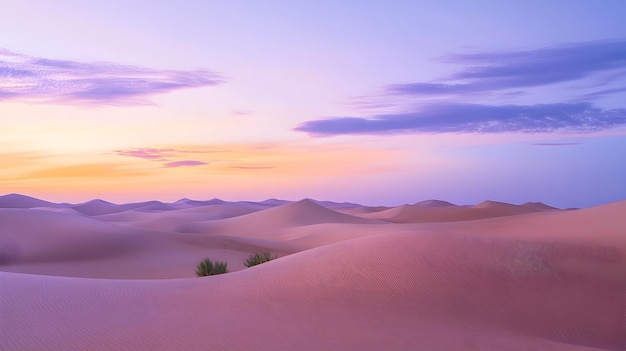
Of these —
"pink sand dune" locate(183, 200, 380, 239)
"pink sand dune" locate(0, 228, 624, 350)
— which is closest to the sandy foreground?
"pink sand dune" locate(0, 228, 624, 350)

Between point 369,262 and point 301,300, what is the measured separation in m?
2.30

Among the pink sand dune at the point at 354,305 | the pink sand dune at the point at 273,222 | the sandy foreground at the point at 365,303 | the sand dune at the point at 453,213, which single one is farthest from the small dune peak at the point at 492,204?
→ the pink sand dune at the point at 354,305

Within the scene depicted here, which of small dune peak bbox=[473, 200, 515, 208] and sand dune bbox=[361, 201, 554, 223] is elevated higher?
small dune peak bbox=[473, 200, 515, 208]

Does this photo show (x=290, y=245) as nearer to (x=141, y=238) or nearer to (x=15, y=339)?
(x=141, y=238)

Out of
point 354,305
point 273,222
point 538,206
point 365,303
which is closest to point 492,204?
point 538,206

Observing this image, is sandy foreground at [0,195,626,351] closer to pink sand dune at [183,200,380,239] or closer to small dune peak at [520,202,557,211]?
pink sand dune at [183,200,380,239]

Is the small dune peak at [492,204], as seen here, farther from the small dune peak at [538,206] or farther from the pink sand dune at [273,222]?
the pink sand dune at [273,222]

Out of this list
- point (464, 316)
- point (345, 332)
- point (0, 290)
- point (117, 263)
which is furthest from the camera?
point (117, 263)

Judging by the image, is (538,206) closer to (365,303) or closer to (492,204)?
(492,204)

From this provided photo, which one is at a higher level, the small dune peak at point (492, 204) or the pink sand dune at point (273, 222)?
the small dune peak at point (492, 204)

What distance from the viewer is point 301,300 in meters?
10.7

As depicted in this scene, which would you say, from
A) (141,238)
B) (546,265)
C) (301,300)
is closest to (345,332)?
(301,300)

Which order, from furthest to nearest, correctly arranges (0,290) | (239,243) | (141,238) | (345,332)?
(239,243)
(141,238)
(0,290)
(345,332)

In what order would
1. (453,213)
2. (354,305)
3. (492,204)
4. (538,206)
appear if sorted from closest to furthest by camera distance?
1. (354,305)
2. (453,213)
3. (492,204)
4. (538,206)
